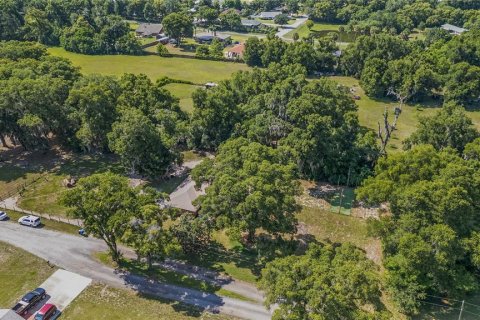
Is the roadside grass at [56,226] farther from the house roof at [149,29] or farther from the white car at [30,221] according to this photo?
the house roof at [149,29]

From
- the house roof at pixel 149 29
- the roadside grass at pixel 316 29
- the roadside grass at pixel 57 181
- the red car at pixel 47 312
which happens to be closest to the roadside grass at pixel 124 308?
the red car at pixel 47 312

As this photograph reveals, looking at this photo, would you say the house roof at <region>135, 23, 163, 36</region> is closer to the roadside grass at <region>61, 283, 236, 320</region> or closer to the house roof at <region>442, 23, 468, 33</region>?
the house roof at <region>442, 23, 468, 33</region>

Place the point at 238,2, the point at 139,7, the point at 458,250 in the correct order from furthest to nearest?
the point at 238,2 → the point at 139,7 → the point at 458,250

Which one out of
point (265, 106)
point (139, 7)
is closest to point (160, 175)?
point (265, 106)

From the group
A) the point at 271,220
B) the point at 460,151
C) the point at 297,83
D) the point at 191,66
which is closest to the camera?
the point at 271,220

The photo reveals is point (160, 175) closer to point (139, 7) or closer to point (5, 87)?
point (5, 87)

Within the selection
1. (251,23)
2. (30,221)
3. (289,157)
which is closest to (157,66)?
(251,23)
